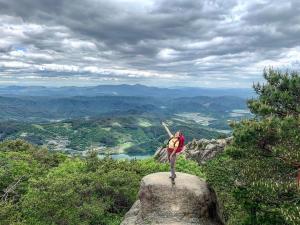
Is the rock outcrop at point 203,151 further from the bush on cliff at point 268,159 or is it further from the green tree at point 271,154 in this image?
the green tree at point 271,154

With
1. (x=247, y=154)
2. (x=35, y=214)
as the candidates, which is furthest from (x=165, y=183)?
(x=35, y=214)

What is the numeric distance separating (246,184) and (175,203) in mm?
7251

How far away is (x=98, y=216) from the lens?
2055 inches

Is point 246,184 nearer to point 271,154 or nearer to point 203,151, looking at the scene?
point 271,154

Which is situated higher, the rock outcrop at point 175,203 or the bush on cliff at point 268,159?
→ the bush on cliff at point 268,159

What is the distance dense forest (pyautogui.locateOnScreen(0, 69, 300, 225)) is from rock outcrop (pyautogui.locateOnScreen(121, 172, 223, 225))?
10.7 feet

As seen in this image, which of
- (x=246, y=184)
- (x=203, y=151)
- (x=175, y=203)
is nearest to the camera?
(x=246, y=184)

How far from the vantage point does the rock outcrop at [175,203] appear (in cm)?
3588

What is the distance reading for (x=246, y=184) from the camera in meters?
35.7

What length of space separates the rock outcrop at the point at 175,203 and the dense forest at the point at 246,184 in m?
3.25

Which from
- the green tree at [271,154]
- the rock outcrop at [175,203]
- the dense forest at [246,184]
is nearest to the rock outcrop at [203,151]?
the dense forest at [246,184]

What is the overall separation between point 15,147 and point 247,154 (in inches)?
3936

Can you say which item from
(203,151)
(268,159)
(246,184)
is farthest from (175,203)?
(203,151)

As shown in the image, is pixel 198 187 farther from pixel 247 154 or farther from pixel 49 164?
pixel 49 164
